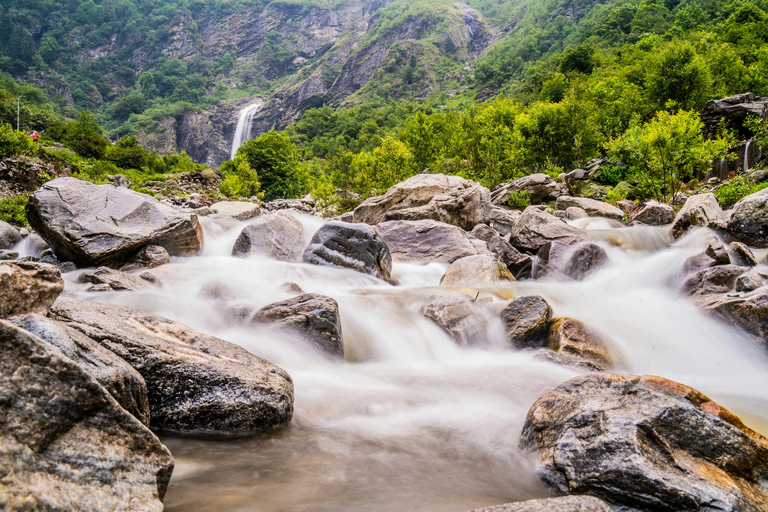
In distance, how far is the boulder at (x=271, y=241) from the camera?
14172 millimetres

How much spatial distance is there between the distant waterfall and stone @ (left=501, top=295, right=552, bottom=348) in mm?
125180

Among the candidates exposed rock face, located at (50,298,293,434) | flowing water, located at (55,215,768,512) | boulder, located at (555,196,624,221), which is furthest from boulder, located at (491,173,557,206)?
exposed rock face, located at (50,298,293,434)

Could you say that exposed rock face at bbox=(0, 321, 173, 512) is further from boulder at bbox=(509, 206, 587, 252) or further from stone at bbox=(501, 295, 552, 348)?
boulder at bbox=(509, 206, 587, 252)

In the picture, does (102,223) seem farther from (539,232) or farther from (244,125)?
(244,125)

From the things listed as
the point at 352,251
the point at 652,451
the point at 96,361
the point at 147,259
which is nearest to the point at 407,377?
the point at 652,451

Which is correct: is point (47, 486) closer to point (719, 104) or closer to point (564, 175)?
point (564, 175)

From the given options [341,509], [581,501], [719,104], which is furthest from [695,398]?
[719,104]

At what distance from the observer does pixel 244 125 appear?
142250mm

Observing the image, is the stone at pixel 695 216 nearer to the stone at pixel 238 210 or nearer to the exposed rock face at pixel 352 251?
the exposed rock face at pixel 352 251

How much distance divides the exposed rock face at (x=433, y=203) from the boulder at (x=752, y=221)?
31.3 ft

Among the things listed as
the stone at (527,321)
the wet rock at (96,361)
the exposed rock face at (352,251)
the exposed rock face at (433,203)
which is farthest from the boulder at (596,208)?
the wet rock at (96,361)

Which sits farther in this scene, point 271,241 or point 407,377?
point 271,241

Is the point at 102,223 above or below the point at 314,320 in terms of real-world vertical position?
above

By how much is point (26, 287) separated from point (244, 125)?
151 meters
